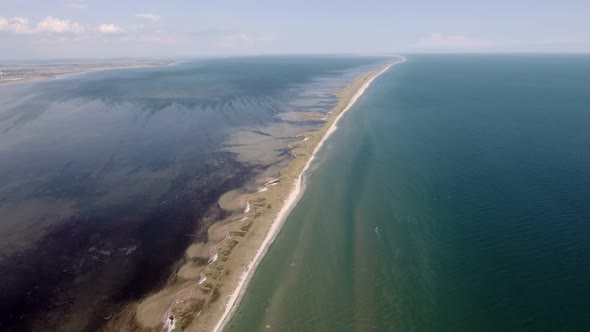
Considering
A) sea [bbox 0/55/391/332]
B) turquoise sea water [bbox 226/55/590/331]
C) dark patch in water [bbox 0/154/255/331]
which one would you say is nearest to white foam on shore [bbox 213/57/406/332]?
turquoise sea water [bbox 226/55/590/331]

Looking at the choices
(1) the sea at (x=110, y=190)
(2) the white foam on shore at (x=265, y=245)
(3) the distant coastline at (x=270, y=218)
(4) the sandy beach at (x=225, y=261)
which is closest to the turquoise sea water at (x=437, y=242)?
(2) the white foam on shore at (x=265, y=245)

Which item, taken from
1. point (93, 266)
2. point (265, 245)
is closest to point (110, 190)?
point (93, 266)

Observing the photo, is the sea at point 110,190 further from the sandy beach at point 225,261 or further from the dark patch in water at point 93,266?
the sandy beach at point 225,261

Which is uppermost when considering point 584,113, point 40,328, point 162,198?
point 584,113

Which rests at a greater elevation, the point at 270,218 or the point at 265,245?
the point at 270,218

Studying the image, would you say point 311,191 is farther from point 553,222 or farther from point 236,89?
point 236,89

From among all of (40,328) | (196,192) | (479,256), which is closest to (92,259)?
(40,328)

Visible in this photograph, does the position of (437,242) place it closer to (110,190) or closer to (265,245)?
(265,245)
